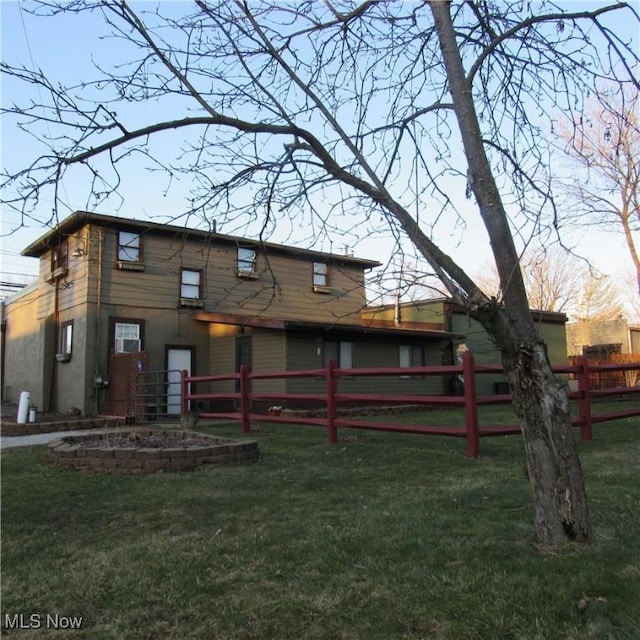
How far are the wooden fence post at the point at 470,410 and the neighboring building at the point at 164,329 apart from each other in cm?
818

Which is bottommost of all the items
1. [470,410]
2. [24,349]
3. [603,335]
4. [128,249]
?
[470,410]

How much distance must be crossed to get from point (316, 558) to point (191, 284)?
632 inches

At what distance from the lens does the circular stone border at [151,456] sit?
6.83 meters

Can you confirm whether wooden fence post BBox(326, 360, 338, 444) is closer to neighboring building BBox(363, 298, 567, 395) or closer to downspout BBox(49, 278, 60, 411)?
neighboring building BBox(363, 298, 567, 395)

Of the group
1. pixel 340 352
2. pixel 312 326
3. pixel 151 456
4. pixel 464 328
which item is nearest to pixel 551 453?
pixel 151 456

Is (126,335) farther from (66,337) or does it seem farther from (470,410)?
(470,410)

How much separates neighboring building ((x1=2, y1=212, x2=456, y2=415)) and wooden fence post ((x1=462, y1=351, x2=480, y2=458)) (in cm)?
818

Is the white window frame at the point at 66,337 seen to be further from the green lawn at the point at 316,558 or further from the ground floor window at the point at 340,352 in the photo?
the green lawn at the point at 316,558

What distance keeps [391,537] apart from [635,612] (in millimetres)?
1625

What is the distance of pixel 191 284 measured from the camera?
1891cm

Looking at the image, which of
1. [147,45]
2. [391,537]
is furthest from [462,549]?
[147,45]

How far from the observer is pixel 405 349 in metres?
21.3

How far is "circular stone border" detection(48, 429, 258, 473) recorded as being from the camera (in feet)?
22.4

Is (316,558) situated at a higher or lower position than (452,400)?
lower
